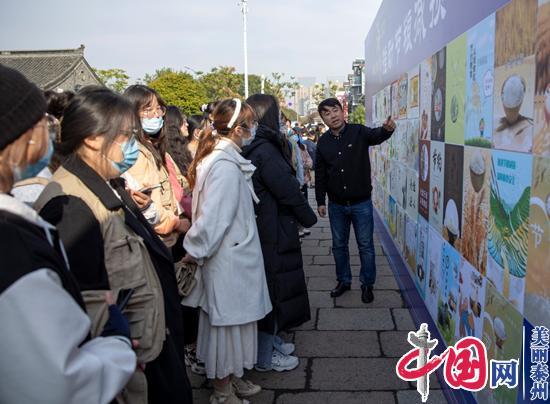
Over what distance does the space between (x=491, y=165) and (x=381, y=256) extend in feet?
14.0

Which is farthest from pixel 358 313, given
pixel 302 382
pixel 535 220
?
pixel 535 220

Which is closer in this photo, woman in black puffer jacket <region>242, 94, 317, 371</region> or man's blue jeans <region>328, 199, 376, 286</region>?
woman in black puffer jacket <region>242, 94, 317, 371</region>

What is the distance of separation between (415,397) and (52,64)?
35.1 metres

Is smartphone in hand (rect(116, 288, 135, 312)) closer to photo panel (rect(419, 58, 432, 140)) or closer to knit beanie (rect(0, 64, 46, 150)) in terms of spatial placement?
knit beanie (rect(0, 64, 46, 150))

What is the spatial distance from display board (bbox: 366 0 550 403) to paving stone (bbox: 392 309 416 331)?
360mm

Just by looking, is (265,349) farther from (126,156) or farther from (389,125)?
(389,125)

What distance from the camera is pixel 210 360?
280 cm

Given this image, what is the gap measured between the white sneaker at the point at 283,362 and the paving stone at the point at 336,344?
159mm

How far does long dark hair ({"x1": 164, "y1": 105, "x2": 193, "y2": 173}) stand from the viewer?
14.1 feet

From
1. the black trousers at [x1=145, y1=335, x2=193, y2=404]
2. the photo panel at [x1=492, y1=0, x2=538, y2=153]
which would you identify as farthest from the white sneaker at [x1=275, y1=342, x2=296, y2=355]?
the photo panel at [x1=492, y1=0, x2=538, y2=153]

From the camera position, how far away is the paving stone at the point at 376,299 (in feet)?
14.9

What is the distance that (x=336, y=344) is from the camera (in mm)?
3750

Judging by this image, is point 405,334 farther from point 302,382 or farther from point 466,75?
point 466,75

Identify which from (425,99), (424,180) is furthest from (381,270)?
(425,99)
